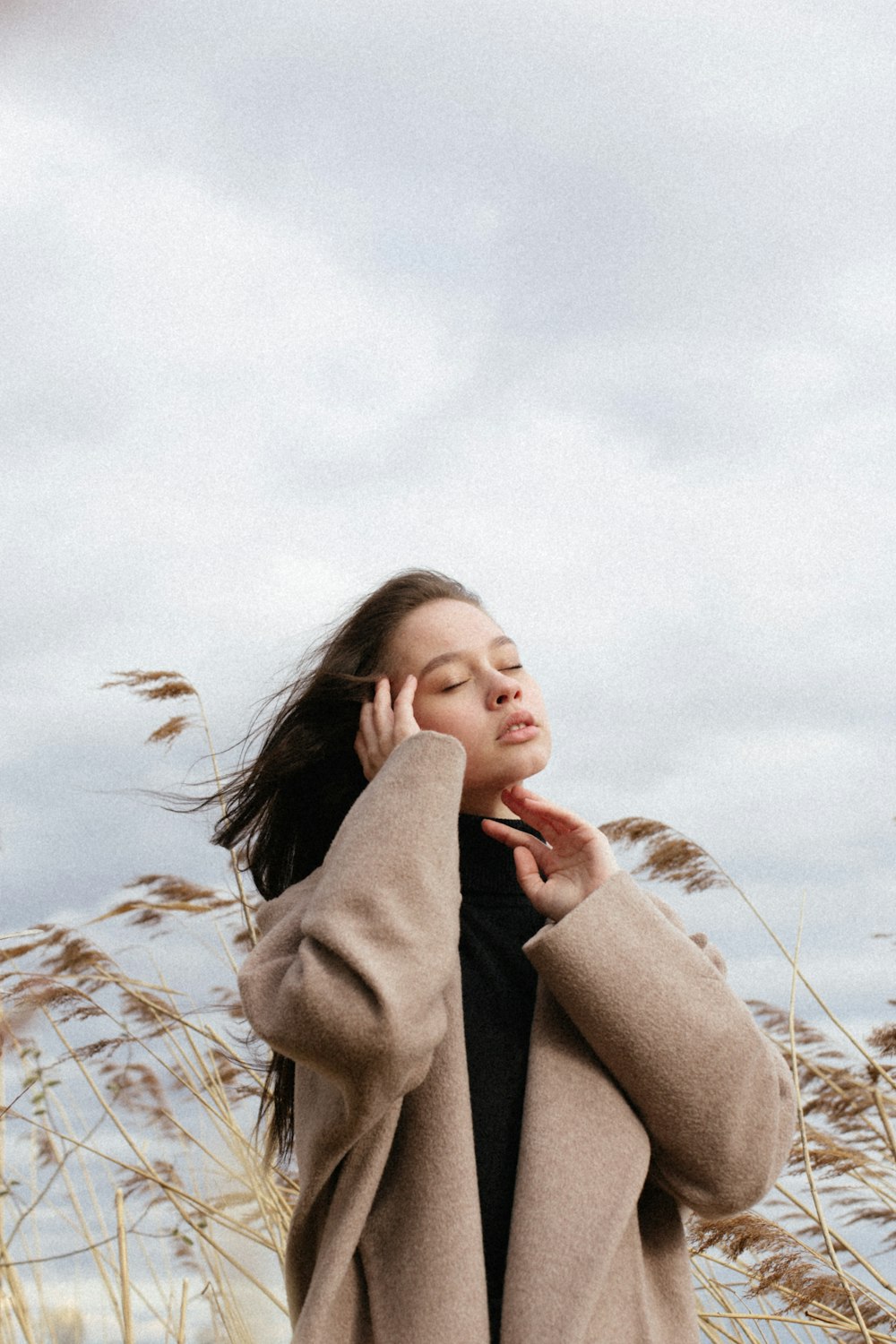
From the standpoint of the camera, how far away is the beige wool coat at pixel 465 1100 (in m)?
1.41

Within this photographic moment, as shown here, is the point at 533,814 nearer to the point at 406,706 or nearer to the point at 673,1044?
the point at 406,706

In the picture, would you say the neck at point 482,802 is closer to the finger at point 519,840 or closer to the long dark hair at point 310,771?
the finger at point 519,840

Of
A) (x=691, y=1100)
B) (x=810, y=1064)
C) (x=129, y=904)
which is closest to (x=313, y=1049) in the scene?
(x=691, y=1100)

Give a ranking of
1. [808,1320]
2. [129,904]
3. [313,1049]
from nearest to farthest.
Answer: [313,1049] → [808,1320] → [129,904]

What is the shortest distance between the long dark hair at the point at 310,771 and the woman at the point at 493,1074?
0.19 meters

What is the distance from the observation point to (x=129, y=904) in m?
2.89

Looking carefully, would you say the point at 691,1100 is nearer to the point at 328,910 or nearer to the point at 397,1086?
the point at 397,1086

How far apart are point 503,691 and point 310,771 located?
1.20 feet

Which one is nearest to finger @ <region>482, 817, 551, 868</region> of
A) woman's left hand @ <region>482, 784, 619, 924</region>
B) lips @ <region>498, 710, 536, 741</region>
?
woman's left hand @ <region>482, 784, 619, 924</region>

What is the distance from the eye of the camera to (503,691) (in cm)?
172

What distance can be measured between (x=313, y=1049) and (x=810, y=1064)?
79.9 inches

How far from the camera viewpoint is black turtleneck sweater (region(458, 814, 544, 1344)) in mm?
1520

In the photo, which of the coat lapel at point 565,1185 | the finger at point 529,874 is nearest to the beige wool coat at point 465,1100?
the coat lapel at point 565,1185

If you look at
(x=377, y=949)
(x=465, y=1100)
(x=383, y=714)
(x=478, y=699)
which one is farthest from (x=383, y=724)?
(x=465, y=1100)
